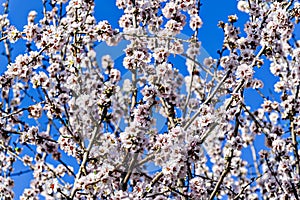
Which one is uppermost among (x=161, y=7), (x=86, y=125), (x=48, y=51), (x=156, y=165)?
(x=161, y=7)

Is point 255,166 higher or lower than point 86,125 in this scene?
higher

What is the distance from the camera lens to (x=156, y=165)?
156 inches

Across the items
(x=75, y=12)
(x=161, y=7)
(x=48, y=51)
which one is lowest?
(x=48, y=51)

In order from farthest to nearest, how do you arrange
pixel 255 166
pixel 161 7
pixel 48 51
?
pixel 255 166 → pixel 161 7 → pixel 48 51

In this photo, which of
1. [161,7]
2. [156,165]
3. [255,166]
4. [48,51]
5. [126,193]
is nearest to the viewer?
[126,193]

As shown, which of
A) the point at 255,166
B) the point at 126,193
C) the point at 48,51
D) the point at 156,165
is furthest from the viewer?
the point at 255,166

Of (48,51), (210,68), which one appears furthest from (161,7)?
(48,51)

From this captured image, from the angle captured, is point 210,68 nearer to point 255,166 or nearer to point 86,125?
point 86,125

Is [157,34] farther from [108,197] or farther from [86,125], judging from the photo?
[108,197]

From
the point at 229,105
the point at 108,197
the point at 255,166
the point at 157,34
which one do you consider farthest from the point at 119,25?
the point at 255,166

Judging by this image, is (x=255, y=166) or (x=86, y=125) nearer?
(x=86, y=125)

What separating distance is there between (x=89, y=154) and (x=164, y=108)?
123cm

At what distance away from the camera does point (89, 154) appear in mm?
4000

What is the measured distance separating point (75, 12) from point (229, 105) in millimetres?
1878
